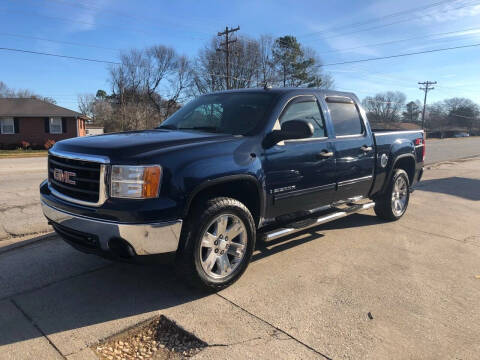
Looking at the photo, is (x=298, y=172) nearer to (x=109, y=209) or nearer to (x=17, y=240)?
(x=109, y=209)

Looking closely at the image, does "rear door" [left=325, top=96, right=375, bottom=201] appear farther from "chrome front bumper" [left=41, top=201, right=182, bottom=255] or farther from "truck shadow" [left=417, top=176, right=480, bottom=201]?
"truck shadow" [left=417, top=176, right=480, bottom=201]

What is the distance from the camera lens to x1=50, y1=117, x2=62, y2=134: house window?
32844mm

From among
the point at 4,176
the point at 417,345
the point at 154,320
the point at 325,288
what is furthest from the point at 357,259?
the point at 4,176

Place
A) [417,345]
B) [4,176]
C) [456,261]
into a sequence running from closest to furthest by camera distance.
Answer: [417,345], [456,261], [4,176]

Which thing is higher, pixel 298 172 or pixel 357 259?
pixel 298 172

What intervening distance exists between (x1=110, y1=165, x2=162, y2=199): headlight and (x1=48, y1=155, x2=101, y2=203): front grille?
183 mm

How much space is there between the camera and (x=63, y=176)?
3.57 metres

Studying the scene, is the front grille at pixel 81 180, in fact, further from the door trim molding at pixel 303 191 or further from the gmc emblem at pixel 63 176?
the door trim molding at pixel 303 191

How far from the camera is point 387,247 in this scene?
5004 millimetres

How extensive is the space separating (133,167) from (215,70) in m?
46.9

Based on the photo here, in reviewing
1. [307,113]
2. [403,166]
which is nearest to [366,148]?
[307,113]

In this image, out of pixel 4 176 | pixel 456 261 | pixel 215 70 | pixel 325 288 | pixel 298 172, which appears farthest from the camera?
pixel 215 70

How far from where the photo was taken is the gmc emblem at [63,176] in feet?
11.3

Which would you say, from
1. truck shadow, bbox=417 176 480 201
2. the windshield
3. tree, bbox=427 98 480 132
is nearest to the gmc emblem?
the windshield
